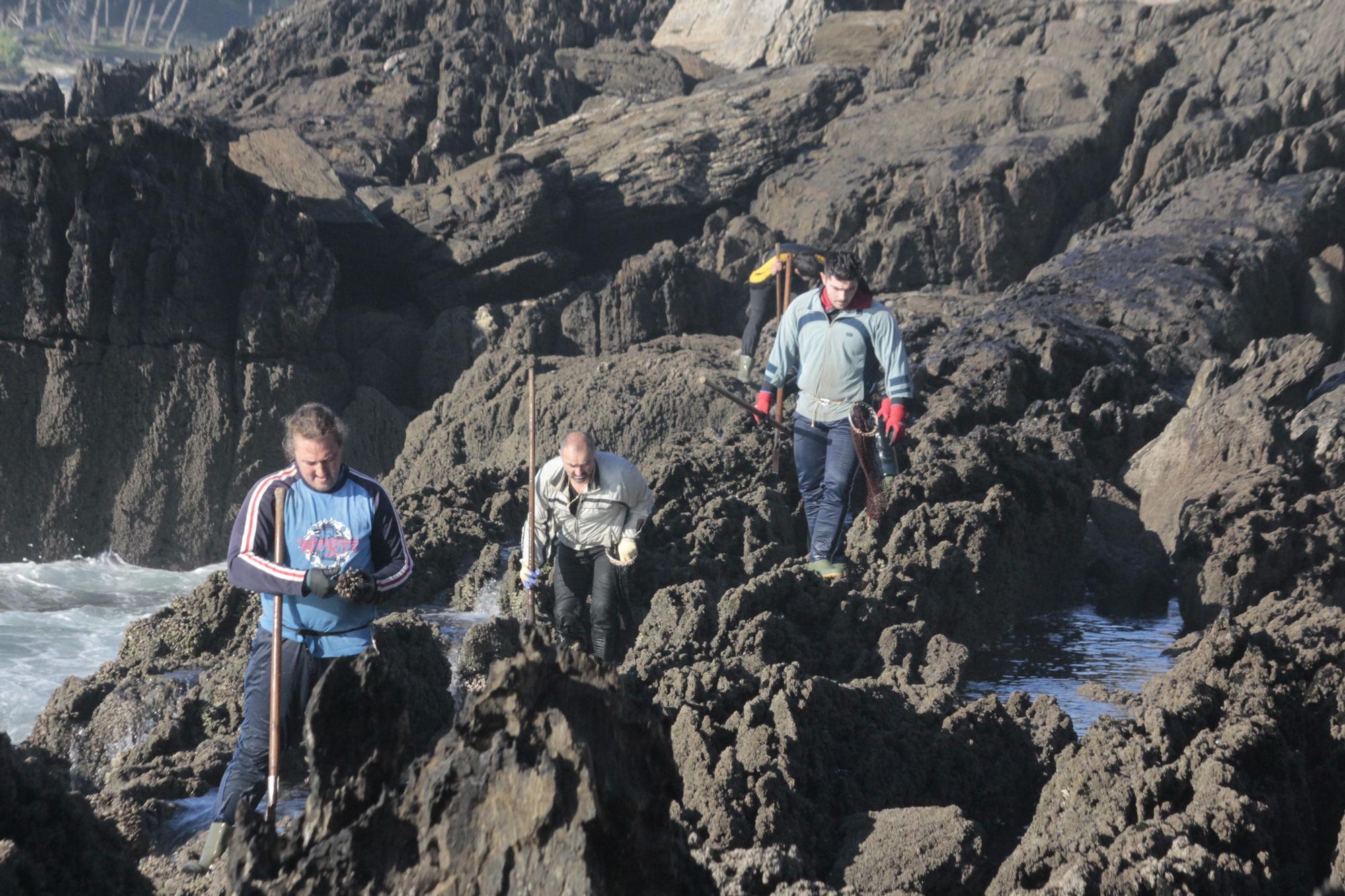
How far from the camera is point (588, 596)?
22.0 feet

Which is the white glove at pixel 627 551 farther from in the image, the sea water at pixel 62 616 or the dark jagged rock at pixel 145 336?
the dark jagged rock at pixel 145 336

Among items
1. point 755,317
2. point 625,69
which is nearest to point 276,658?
point 755,317

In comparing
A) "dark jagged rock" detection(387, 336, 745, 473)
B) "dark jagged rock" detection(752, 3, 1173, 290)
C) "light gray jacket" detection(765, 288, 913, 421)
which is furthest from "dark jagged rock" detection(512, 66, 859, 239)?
"light gray jacket" detection(765, 288, 913, 421)

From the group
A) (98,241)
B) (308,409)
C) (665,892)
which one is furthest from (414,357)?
(665,892)

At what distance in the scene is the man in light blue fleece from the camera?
7.17 metres

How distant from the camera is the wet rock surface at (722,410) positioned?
4039mm

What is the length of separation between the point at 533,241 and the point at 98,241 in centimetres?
545

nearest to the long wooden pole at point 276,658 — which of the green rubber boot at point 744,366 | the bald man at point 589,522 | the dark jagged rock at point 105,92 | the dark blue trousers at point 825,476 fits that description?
the bald man at point 589,522

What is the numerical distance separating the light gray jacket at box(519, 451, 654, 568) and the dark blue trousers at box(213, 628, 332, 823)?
1.85 meters

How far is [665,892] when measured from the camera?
323 cm

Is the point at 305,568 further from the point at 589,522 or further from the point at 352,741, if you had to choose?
the point at 589,522

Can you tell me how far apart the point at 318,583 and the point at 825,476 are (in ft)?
12.1

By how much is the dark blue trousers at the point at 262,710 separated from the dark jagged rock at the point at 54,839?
797 millimetres

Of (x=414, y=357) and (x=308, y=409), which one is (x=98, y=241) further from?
(x=308, y=409)
